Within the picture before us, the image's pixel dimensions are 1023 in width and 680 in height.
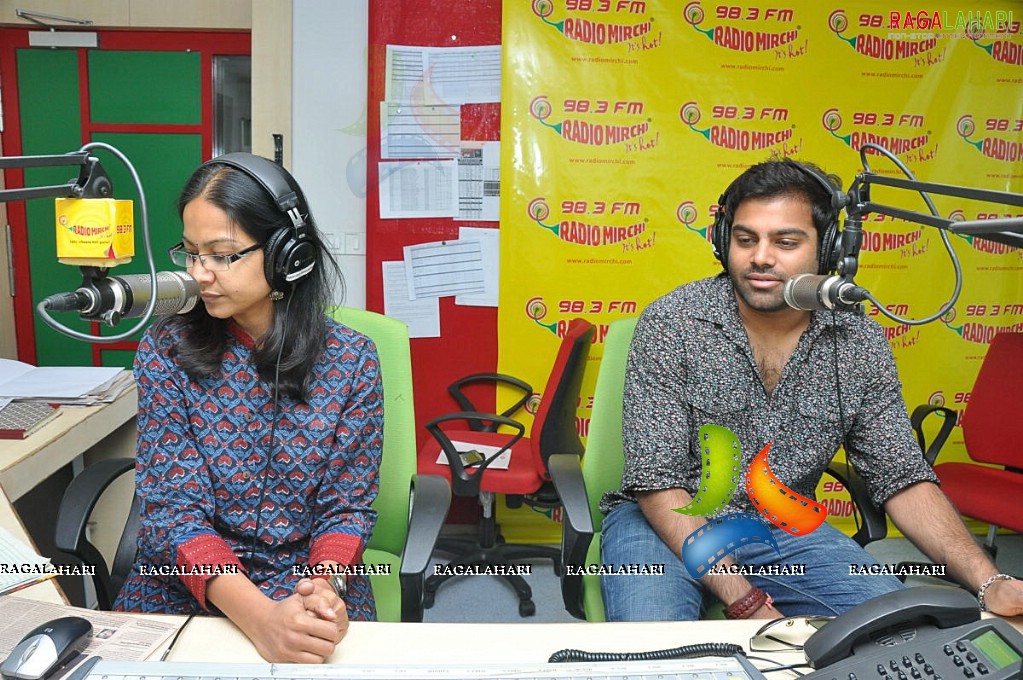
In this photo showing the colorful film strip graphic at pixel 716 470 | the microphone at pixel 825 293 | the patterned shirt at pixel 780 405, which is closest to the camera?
the microphone at pixel 825 293

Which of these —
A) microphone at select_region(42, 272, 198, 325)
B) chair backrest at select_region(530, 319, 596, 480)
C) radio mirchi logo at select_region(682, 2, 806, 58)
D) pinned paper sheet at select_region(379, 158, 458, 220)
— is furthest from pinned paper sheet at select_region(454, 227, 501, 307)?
microphone at select_region(42, 272, 198, 325)

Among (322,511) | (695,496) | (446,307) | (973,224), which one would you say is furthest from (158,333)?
(446,307)

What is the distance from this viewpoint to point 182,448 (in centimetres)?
122

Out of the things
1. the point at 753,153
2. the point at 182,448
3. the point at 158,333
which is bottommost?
the point at 182,448

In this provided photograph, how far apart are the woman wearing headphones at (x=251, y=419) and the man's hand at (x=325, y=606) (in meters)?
0.08

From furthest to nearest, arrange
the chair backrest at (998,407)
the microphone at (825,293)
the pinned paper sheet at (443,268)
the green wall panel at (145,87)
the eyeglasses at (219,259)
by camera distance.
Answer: the green wall panel at (145,87), the pinned paper sheet at (443,268), the chair backrest at (998,407), the eyeglasses at (219,259), the microphone at (825,293)

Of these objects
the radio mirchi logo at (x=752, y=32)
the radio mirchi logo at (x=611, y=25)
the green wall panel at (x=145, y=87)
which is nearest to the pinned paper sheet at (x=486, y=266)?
the radio mirchi logo at (x=611, y=25)

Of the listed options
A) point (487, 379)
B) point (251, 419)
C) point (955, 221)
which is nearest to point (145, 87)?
point (487, 379)

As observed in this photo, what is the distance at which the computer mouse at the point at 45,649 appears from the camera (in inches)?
31.3

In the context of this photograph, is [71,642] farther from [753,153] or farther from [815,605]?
[753,153]

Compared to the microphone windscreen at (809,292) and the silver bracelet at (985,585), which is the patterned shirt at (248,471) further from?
the silver bracelet at (985,585)

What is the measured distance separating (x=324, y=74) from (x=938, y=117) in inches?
96.4

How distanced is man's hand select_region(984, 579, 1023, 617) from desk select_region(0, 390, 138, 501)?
1.65 m

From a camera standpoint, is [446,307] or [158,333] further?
[446,307]
